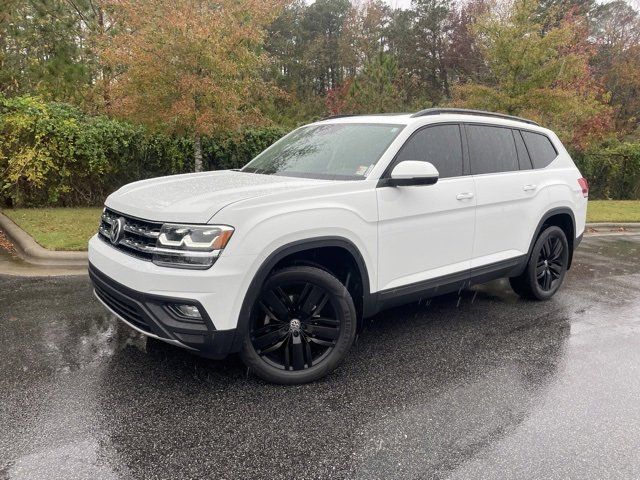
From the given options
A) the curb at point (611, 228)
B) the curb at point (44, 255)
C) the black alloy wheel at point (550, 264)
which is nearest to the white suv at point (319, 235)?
the black alloy wheel at point (550, 264)

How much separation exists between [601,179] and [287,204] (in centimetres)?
1869

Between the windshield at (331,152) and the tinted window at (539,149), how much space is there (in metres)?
1.81

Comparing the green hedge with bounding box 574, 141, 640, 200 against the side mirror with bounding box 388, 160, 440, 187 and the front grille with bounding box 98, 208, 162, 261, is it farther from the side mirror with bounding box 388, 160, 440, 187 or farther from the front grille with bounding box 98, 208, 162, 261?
the front grille with bounding box 98, 208, 162, 261

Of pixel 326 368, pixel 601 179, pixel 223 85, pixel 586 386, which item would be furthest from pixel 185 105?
pixel 601 179

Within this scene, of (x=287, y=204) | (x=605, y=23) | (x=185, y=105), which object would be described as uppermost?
(x=605, y=23)

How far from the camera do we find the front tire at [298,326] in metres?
3.21

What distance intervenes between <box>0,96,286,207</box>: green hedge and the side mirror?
7.87 meters

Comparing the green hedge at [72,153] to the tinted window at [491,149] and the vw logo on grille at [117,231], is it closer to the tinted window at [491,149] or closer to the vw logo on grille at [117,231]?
the vw logo on grille at [117,231]

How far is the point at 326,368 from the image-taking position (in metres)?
3.40

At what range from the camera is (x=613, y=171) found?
18078 mm

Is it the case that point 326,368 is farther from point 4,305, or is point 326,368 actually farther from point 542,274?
point 4,305

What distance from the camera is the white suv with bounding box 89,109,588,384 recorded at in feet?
9.64

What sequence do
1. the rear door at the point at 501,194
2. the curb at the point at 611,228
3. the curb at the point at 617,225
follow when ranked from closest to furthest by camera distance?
the rear door at the point at 501,194 < the curb at the point at 611,228 < the curb at the point at 617,225

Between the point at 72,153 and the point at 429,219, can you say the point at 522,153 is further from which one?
the point at 72,153
